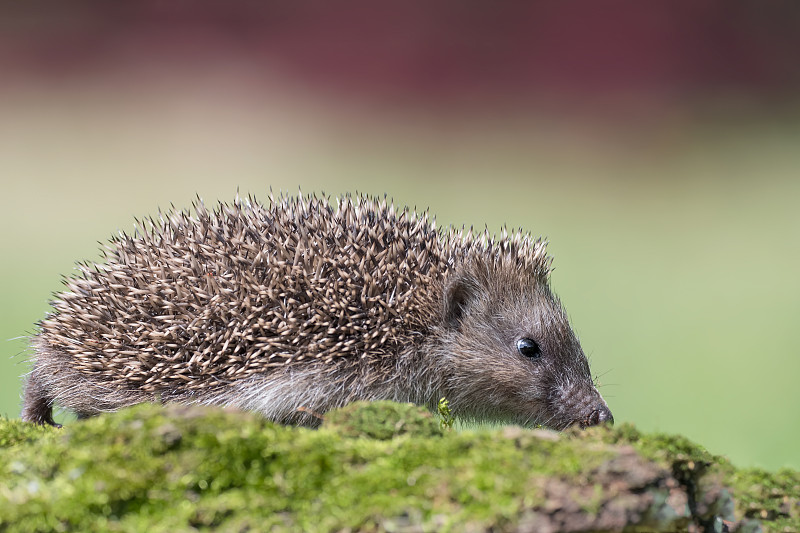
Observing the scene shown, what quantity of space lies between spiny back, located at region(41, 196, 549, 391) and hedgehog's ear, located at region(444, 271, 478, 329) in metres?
0.07

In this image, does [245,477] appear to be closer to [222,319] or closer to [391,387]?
[222,319]

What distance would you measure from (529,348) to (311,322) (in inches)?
54.1

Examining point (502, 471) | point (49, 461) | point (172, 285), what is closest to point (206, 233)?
point (172, 285)

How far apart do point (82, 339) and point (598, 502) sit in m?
3.26

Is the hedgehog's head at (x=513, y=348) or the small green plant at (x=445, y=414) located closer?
the small green plant at (x=445, y=414)

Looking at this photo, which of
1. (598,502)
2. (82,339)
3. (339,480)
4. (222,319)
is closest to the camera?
(598,502)

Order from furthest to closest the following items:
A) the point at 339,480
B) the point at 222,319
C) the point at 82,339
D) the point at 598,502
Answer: the point at 82,339 < the point at 222,319 < the point at 339,480 < the point at 598,502

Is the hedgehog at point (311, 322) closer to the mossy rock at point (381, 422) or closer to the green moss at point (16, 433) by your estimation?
the green moss at point (16, 433)

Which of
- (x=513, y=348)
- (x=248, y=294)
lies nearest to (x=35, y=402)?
(x=248, y=294)

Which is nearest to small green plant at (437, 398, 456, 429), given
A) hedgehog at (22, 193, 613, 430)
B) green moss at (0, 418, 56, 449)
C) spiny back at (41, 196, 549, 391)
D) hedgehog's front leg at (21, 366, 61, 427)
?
hedgehog at (22, 193, 613, 430)

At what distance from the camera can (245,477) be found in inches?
100.0

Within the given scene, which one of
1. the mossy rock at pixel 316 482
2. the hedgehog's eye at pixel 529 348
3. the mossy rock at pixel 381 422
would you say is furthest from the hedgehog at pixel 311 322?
the mossy rock at pixel 316 482

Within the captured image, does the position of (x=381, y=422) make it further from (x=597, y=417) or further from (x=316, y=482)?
(x=597, y=417)

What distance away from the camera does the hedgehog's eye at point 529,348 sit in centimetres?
471
